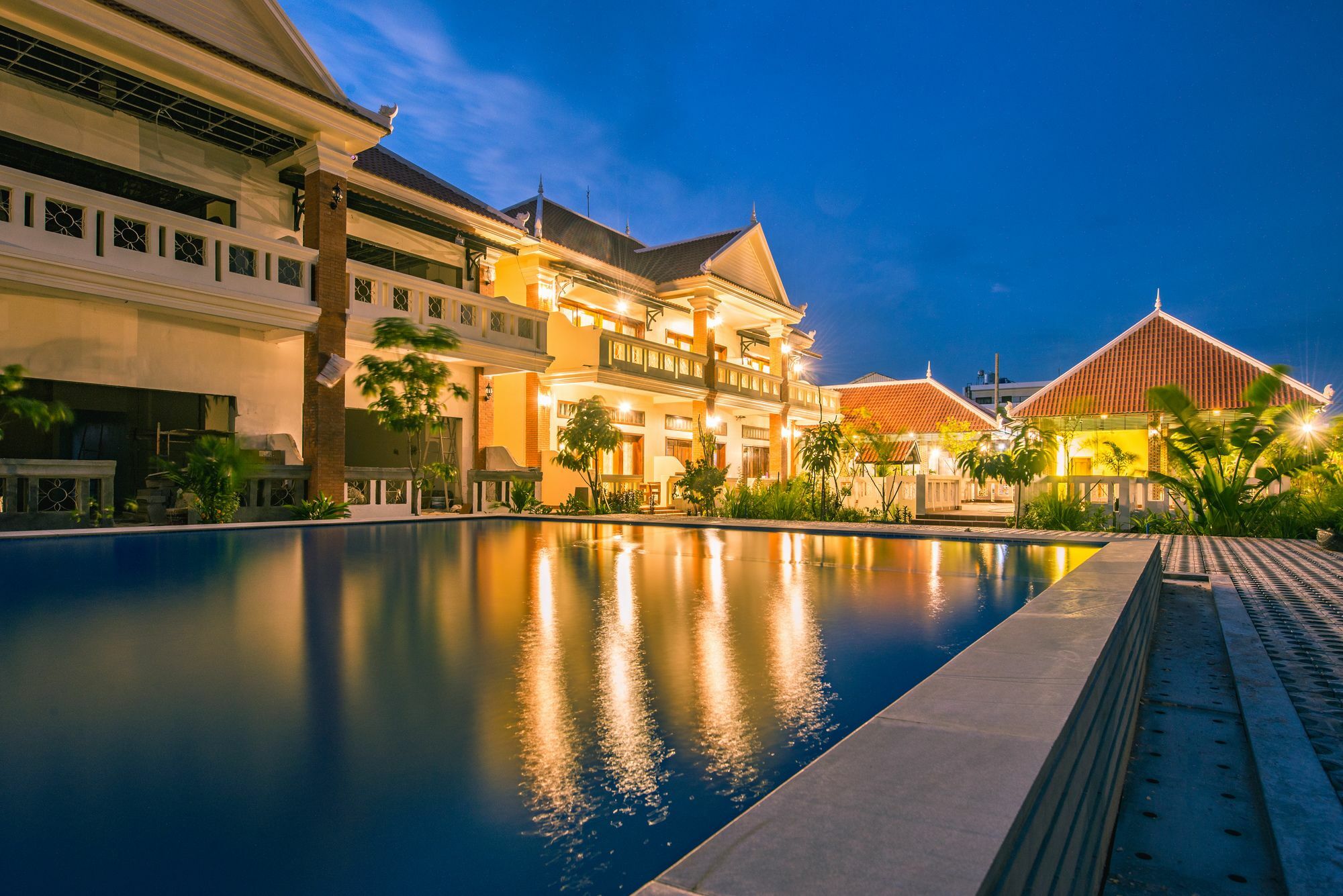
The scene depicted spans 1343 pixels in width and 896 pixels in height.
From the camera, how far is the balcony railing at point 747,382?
80.1ft

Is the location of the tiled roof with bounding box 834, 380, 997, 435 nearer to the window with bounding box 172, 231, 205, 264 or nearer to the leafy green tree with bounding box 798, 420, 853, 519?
the leafy green tree with bounding box 798, 420, 853, 519

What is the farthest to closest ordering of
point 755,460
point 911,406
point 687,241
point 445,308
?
1. point 911,406
2. point 755,460
3. point 687,241
4. point 445,308

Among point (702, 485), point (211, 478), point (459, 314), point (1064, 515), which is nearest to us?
point (211, 478)

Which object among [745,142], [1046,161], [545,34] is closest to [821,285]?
[745,142]

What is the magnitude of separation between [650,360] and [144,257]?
1258 cm

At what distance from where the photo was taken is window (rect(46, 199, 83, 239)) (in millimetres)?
11156

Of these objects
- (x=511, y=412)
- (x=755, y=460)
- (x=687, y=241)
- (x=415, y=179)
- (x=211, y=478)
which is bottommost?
(x=211, y=478)

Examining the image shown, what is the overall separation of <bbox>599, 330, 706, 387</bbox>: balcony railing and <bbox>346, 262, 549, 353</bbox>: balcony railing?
190 cm

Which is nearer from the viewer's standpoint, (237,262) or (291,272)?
(237,262)

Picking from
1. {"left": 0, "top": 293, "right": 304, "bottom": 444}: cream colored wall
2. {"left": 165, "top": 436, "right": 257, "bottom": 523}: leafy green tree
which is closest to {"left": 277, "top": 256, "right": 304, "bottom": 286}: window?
{"left": 0, "top": 293, "right": 304, "bottom": 444}: cream colored wall

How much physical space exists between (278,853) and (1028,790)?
5.30ft

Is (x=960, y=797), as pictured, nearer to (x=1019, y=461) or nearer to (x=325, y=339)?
(x=1019, y=461)

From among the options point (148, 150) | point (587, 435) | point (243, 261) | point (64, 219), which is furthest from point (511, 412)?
point (64, 219)

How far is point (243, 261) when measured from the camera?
13.2 meters
